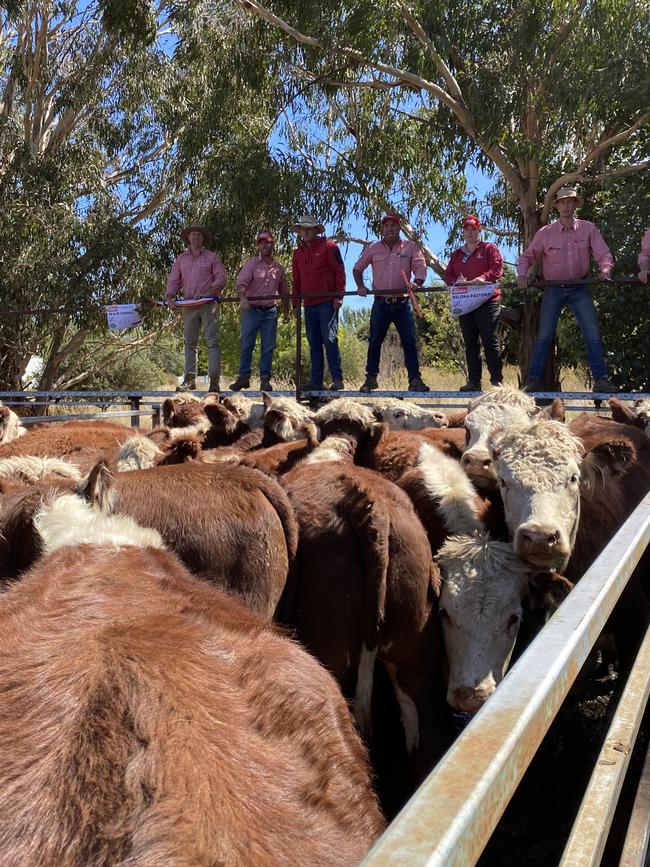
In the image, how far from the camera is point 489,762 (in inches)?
43.0

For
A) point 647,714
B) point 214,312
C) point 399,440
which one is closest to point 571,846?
point 647,714

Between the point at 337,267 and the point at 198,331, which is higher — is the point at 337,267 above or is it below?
above

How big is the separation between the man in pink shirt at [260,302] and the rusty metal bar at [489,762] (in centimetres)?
922

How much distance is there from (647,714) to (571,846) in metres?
2.72

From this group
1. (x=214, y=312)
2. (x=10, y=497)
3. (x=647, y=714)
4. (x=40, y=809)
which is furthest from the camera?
(x=214, y=312)

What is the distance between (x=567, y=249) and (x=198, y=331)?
507 cm

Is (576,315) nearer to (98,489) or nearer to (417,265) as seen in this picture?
(417,265)

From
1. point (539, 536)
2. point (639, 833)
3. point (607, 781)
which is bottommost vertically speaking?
point (639, 833)

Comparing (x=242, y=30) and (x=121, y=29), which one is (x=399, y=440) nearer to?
(x=242, y=30)

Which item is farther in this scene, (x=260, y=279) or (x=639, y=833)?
(x=260, y=279)

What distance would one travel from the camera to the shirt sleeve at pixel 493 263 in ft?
31.6

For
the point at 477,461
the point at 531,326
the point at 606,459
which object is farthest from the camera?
the point at 531,326

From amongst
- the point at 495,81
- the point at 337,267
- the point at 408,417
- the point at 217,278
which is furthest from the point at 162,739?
the point at 495,81

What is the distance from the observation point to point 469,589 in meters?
3.97
